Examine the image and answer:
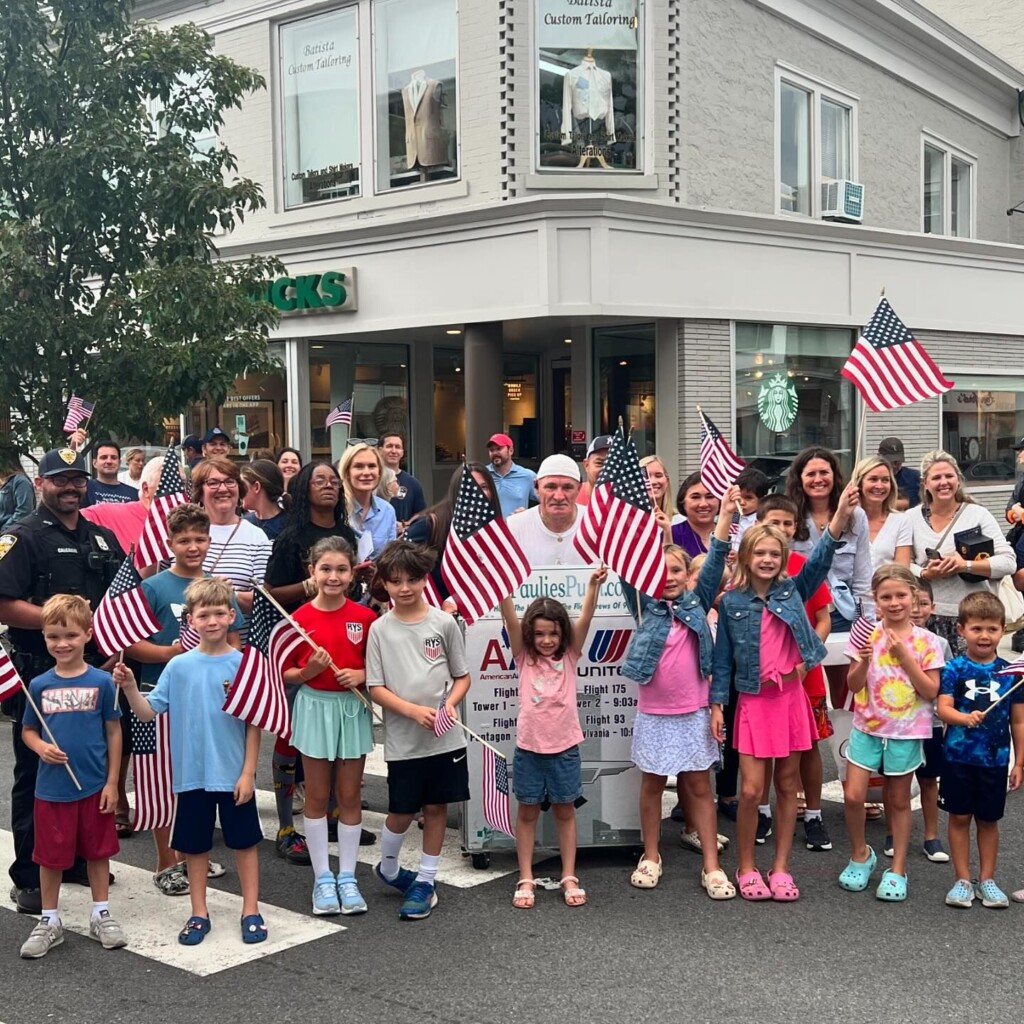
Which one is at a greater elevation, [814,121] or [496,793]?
[814,121]

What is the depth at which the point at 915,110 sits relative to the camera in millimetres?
19938

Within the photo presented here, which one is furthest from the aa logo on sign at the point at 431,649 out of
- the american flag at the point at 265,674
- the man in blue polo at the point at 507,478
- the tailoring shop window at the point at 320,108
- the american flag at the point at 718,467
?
the tailoring shop window at the point at 320,108

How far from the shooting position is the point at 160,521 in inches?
238

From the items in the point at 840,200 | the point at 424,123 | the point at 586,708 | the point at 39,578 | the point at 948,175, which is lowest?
the point at 586,708

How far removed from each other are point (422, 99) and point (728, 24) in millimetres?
4180

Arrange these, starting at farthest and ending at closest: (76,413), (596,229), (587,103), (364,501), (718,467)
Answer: (587,103)
(596,229)
(76,413)
(364,501)
(718,467)

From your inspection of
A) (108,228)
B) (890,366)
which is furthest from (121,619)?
(108,228)

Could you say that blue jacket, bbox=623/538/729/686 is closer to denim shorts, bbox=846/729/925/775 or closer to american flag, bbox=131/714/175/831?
denim shorts, bbox=846/729/925/775

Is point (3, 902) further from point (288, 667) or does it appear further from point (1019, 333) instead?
point (1019, 333)

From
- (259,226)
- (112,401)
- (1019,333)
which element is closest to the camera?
(112,401)

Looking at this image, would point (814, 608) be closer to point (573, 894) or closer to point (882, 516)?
point (882, 516)

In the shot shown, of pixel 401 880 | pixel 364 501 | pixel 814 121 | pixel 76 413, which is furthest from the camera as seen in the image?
pixel 814 121

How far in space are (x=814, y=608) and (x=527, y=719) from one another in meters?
1.68

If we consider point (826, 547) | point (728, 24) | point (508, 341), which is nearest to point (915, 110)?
point (728, 24)
